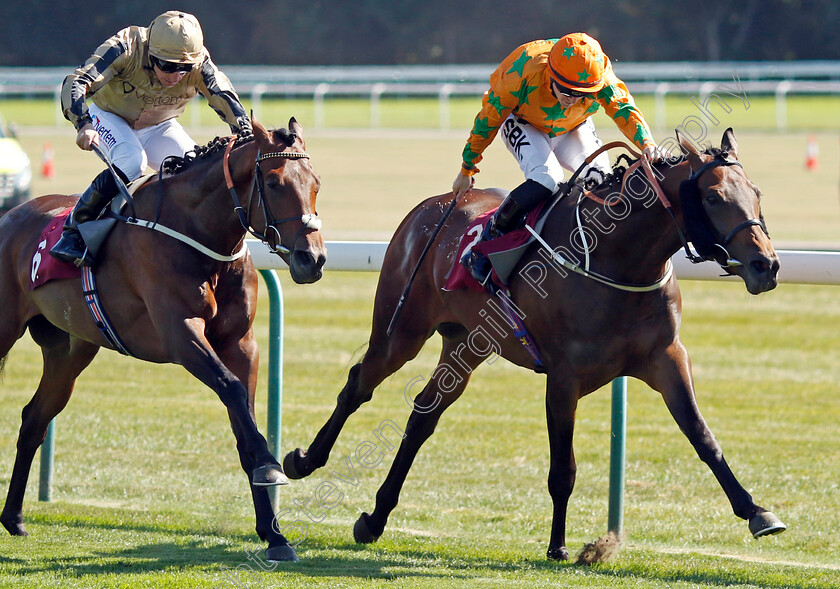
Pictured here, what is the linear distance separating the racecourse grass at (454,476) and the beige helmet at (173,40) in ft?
7.16

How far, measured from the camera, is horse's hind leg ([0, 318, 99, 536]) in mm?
6055

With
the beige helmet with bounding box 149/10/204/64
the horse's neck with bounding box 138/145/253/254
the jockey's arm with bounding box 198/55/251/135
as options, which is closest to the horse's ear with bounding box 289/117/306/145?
the horse's neck with bounding box 138/145/253/254

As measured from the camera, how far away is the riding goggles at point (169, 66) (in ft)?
17.9

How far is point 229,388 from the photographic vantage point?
4938mm

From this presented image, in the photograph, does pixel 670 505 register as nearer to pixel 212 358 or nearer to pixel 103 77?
pixel 212 358

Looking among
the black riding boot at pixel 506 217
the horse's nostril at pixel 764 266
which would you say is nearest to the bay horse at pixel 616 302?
the horse's nostril at pixel 764 266

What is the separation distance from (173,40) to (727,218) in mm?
2527

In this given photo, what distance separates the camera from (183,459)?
298 inches

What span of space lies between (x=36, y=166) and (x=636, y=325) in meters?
21.3

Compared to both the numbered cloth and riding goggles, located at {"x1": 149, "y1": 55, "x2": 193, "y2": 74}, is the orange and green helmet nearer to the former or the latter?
riding goggles, located at {"x1": 149, "y1": 55, "x2": 193, "y2": 74}

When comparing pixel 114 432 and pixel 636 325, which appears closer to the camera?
pixel 636 325

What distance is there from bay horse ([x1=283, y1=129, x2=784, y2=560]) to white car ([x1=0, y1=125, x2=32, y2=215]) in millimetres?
11658

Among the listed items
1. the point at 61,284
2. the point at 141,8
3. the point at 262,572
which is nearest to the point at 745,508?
the point at 262,572

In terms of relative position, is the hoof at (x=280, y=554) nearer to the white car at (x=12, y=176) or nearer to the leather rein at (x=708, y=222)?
the leather rein at (x=708, y=222)
